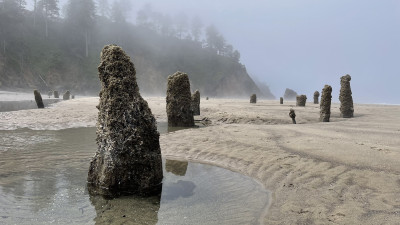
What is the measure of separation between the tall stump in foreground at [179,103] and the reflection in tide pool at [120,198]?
8400 mm

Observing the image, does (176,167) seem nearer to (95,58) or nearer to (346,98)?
(346,98)

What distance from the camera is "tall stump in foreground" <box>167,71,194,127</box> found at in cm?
1689

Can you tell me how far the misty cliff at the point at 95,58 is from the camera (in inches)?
2608

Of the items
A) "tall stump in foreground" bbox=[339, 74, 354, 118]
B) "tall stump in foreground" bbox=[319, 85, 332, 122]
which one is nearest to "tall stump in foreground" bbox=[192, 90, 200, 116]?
"tall stump in foreground" bbox=[319, 85, 332, 122]

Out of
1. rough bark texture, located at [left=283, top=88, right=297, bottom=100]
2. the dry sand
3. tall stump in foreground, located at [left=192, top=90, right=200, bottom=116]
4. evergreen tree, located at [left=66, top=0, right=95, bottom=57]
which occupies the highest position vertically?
evergreen tree, located at [left=66, top=0, right=95, bottom=57]

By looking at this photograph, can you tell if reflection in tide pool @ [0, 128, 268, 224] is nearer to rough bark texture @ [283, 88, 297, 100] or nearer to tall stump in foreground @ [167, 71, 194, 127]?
tall stump in foreground @ [167, 71, 194, 127]

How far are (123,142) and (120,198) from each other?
1.11m

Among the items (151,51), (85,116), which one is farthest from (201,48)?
(85,116)

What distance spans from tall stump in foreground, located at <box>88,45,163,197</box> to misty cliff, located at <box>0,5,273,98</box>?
63.6 meters

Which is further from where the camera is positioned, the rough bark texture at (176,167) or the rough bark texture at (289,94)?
the rough bark texture at (289,94)

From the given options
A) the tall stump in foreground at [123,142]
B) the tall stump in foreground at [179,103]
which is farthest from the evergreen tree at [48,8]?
the tall stump in foreground at [123,142]

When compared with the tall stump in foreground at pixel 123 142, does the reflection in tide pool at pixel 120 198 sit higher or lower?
lower

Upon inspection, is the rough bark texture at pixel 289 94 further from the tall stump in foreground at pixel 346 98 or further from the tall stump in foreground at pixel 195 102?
the tall stump in foreground at pixel 195 102

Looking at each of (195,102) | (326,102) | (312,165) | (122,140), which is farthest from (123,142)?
(195,102)
